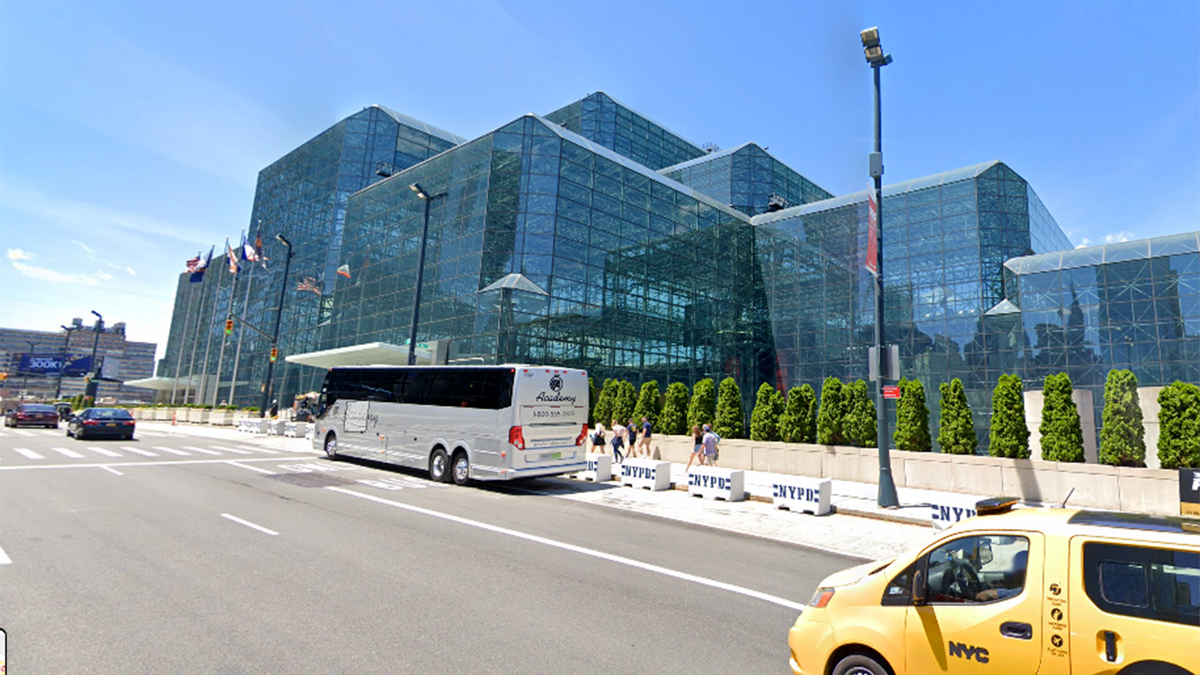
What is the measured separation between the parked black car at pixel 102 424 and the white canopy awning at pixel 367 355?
922 cm

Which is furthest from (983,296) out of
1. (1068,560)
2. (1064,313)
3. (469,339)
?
(1068,560)

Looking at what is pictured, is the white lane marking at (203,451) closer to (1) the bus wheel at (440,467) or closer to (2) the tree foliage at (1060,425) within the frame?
(1) the bus wheel at (440,467)

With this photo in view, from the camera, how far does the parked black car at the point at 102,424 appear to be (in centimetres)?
2586

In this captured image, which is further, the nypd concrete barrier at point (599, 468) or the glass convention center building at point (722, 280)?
the glass convention center building at point (722, 280)

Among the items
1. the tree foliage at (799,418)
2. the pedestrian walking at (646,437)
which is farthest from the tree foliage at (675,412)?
the tree foliage at (799,418)

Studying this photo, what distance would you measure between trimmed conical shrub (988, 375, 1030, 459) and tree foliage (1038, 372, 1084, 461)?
44 cm

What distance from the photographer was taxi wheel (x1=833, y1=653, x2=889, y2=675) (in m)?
3.36

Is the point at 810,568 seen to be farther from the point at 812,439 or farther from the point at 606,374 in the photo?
the point at 606,374

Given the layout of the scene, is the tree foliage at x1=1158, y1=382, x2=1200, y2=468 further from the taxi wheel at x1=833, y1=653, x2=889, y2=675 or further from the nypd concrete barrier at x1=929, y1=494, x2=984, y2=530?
the taxi wheel at x1=833, y1=653, x2=889, y2=675

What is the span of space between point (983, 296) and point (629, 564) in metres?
34.1

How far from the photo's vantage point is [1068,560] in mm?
3062

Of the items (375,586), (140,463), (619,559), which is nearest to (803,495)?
(619,559)

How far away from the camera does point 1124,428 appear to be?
1323cm

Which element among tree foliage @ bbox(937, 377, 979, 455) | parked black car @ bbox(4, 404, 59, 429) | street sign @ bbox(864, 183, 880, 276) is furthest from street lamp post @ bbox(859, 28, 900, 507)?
parked black car @ bbox(4, 404, 59, 429)
